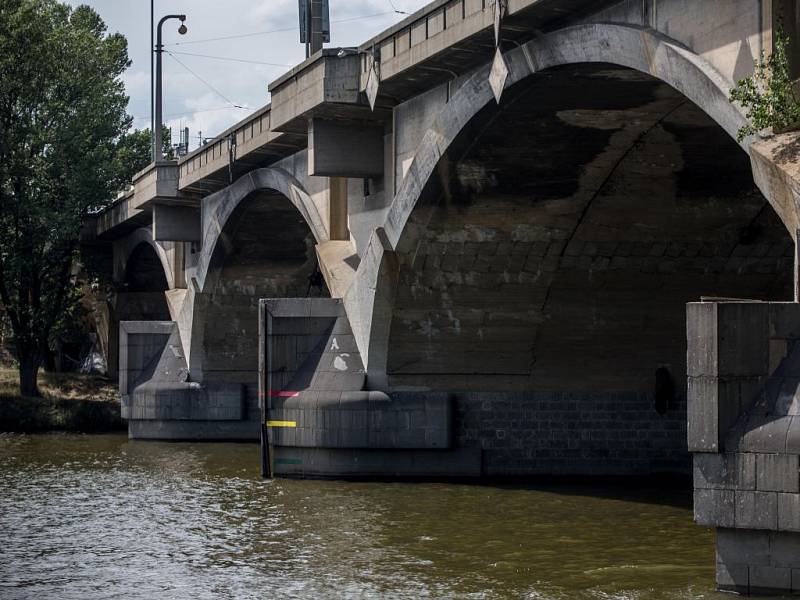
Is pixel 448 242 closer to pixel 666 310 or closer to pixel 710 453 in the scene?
pixel 666 310

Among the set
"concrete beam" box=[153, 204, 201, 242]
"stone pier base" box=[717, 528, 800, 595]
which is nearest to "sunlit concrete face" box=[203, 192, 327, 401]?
"concrete beam" box=[153, 204, 201, 242]

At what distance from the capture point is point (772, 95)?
15320mm

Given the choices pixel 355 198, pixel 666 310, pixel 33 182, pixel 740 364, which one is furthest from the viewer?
pixel 33 182

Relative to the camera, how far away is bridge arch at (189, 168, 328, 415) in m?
40.8

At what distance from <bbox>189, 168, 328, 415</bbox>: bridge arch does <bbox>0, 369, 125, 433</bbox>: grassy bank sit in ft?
15.8

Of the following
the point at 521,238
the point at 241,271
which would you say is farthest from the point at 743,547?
the point at 241,271

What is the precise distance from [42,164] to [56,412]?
30.2ft

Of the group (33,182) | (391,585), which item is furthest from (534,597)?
(33,182)

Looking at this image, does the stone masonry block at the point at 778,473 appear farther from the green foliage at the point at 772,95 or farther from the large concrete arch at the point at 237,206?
the large concrete arch at the point at 237,206

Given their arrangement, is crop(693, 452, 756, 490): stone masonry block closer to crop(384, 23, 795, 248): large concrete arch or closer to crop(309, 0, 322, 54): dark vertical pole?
crop(384, 23, 795, 248): large concrete arch

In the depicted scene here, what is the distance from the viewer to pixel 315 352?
3150cm

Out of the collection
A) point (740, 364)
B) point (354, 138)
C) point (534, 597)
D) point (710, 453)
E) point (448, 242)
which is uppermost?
point (354, 138)

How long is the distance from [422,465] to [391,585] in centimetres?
1161

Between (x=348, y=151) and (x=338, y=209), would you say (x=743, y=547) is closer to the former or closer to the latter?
(x=348, y=151)
